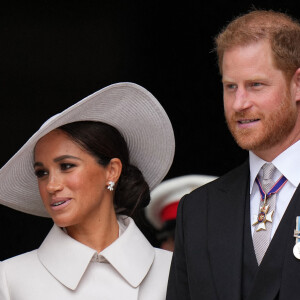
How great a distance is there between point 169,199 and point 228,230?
1.56 meters

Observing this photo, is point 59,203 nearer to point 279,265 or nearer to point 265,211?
point 265,211

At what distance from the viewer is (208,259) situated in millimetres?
3822

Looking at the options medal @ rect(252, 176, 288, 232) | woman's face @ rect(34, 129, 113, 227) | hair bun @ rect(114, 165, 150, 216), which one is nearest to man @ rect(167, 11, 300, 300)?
medal @ rect(252, 176, 288, 232)

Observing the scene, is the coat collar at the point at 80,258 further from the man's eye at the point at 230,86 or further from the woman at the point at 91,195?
the man's eye at the point at 230,86

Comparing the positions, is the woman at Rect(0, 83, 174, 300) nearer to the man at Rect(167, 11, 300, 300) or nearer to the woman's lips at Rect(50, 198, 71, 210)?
the woman's lips at Rect(50, 198, 71, 210)

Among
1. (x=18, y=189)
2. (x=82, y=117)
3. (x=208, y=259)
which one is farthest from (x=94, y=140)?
(x=208, y=259)

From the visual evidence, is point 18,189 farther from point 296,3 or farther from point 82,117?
point 296,3

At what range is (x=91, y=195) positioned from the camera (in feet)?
13.9

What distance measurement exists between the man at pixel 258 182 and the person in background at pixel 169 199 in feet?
4.50

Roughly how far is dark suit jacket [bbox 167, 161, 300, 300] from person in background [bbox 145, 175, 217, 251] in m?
1.26

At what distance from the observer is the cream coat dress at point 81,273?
13.6 feet

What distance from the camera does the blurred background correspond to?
5.72 meters

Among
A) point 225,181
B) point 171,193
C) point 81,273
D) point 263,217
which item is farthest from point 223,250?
point 171,193

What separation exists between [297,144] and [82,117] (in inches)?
36.6
